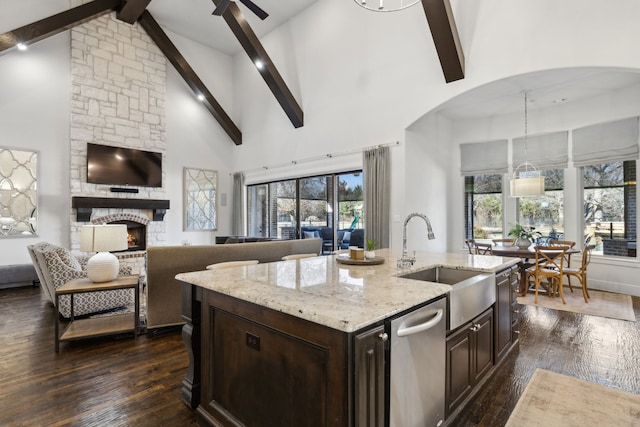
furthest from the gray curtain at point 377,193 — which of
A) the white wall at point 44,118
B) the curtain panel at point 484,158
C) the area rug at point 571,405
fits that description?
the white wall at point 44,118

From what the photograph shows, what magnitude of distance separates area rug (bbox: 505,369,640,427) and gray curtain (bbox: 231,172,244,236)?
7515 mm

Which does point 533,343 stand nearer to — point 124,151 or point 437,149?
point 437,149

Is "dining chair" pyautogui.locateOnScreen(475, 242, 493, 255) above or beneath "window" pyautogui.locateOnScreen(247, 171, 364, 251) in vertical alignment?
beneath

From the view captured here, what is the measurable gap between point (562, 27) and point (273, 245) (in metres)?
4.54

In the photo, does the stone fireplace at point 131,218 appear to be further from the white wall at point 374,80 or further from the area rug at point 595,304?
the area rug at point 595,304

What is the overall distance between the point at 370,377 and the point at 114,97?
8248 mm

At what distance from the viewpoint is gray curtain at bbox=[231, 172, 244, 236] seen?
891 centimetres

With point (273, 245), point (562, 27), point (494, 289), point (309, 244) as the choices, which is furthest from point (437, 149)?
point (494, 289)

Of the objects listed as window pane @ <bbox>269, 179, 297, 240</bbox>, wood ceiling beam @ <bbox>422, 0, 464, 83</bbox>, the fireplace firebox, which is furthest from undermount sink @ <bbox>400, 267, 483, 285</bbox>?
the fireplace firebox

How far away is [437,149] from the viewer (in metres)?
6.86

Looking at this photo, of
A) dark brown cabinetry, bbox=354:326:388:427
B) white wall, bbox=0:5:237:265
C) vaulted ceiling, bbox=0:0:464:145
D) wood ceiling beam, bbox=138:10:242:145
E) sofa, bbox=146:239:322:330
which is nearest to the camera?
dark brown cabinetry, bbox=354:326:388:427

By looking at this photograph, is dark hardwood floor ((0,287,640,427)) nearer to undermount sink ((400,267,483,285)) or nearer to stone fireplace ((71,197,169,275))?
undermount sink ((400,267,483,285))

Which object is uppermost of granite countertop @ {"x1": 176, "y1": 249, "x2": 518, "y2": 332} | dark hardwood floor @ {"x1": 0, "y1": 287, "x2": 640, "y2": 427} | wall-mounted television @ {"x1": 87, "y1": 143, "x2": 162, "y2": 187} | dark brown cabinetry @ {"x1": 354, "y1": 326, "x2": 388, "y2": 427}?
wall-mounted television @ {"x1": 87, "y1": 143, "x2": 162, "y2": 187}

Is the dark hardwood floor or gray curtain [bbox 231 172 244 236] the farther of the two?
gray curtain [bbox 231 172 244 236]
